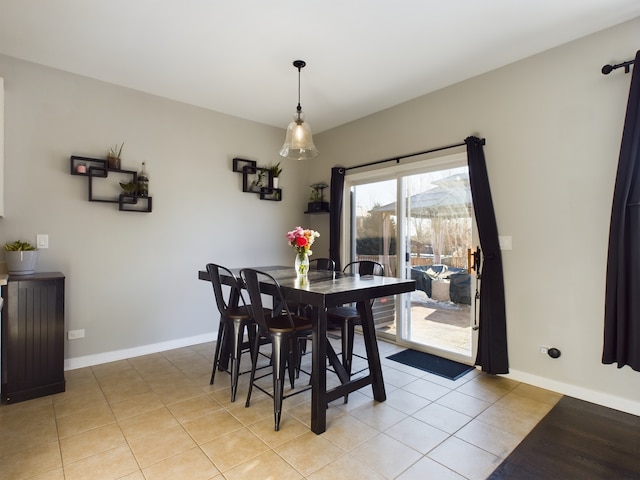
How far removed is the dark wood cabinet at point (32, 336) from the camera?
8.68 ft

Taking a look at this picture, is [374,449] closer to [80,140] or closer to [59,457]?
[59,457]

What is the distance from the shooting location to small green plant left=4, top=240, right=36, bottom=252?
9.33ft

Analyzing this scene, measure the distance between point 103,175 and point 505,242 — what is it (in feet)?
13.0

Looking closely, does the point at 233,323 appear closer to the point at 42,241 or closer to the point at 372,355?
the point at 372,355

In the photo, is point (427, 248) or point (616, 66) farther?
point (427, 248)

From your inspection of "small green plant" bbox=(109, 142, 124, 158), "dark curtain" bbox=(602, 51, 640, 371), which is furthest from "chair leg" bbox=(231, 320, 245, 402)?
"dark curtain" bbox=(602, 51, 640, 371)

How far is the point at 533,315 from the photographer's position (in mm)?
2957

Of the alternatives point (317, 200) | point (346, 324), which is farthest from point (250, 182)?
point (346, 324)

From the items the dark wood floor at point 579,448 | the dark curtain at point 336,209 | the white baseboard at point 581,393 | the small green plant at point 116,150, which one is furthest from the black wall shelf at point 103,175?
the white baseboard at point 581,393

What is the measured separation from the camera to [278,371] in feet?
7.61

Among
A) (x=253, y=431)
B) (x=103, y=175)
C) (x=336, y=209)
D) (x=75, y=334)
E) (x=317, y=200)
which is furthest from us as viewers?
(x=317, y=200)

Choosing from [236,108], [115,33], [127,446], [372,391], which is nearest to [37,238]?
[115,33]

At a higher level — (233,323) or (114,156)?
(114,156)

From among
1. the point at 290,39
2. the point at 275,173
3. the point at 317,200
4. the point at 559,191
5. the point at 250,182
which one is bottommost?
the point at 559,191
